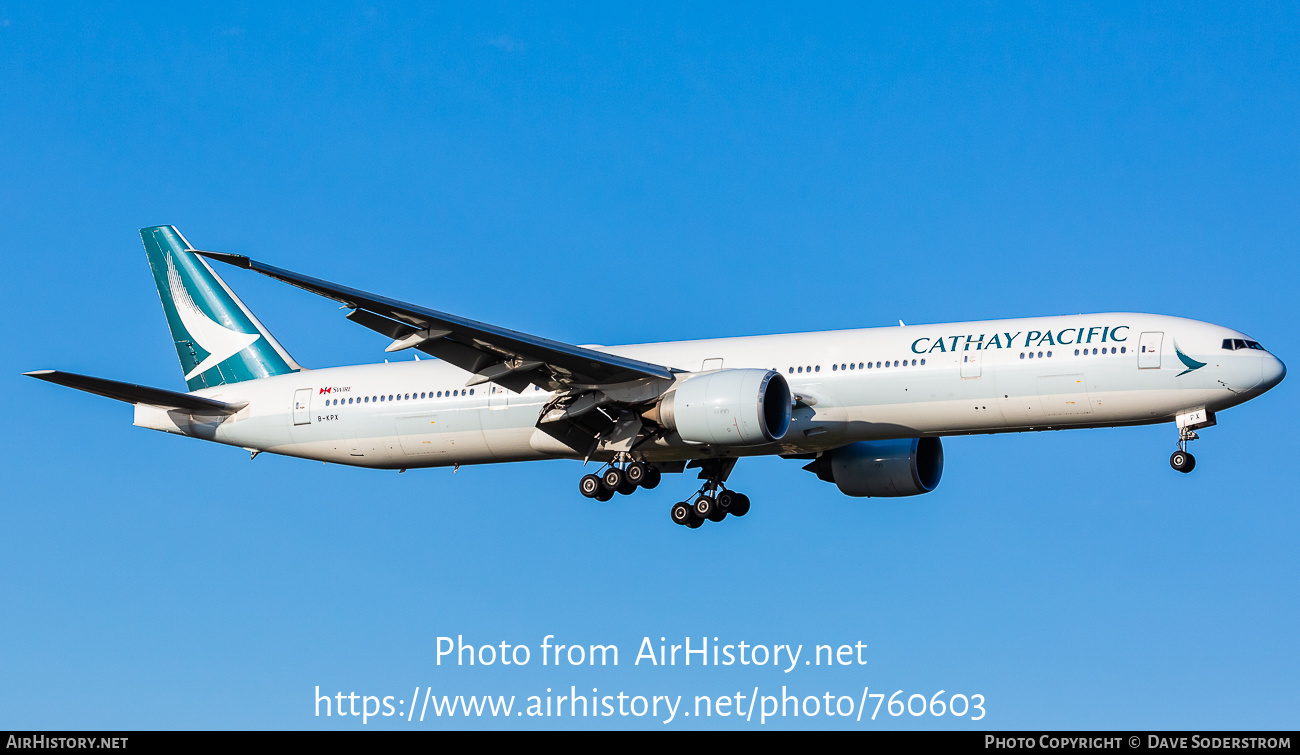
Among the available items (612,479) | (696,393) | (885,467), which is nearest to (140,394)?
(612,479)

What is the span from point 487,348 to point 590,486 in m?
4.57

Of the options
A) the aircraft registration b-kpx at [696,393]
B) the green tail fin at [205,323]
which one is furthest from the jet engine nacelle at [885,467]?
the green tail fin at [205,323]

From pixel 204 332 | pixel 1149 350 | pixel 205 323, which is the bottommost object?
pixel 1149 350

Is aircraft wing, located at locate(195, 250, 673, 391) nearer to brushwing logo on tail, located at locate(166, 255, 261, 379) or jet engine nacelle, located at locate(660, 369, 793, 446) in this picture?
jet engine nacelle, located at locate(660, 369, 793, 446)

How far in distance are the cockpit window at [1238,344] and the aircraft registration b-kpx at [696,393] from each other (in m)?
0.03

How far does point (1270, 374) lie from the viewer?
104 ft

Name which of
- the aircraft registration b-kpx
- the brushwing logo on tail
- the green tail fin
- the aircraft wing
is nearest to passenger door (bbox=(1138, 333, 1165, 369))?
the aircraft registration b-kpx

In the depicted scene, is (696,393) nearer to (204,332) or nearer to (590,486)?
(590,486)

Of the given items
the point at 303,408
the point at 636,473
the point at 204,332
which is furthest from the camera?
the point at 204,332

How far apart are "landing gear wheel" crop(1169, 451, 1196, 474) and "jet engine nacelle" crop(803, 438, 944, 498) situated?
7.65 metres

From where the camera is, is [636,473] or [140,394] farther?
[140,394]

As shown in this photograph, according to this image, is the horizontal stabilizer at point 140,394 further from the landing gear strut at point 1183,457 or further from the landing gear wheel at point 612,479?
the landing gear strut at point 1183,457
